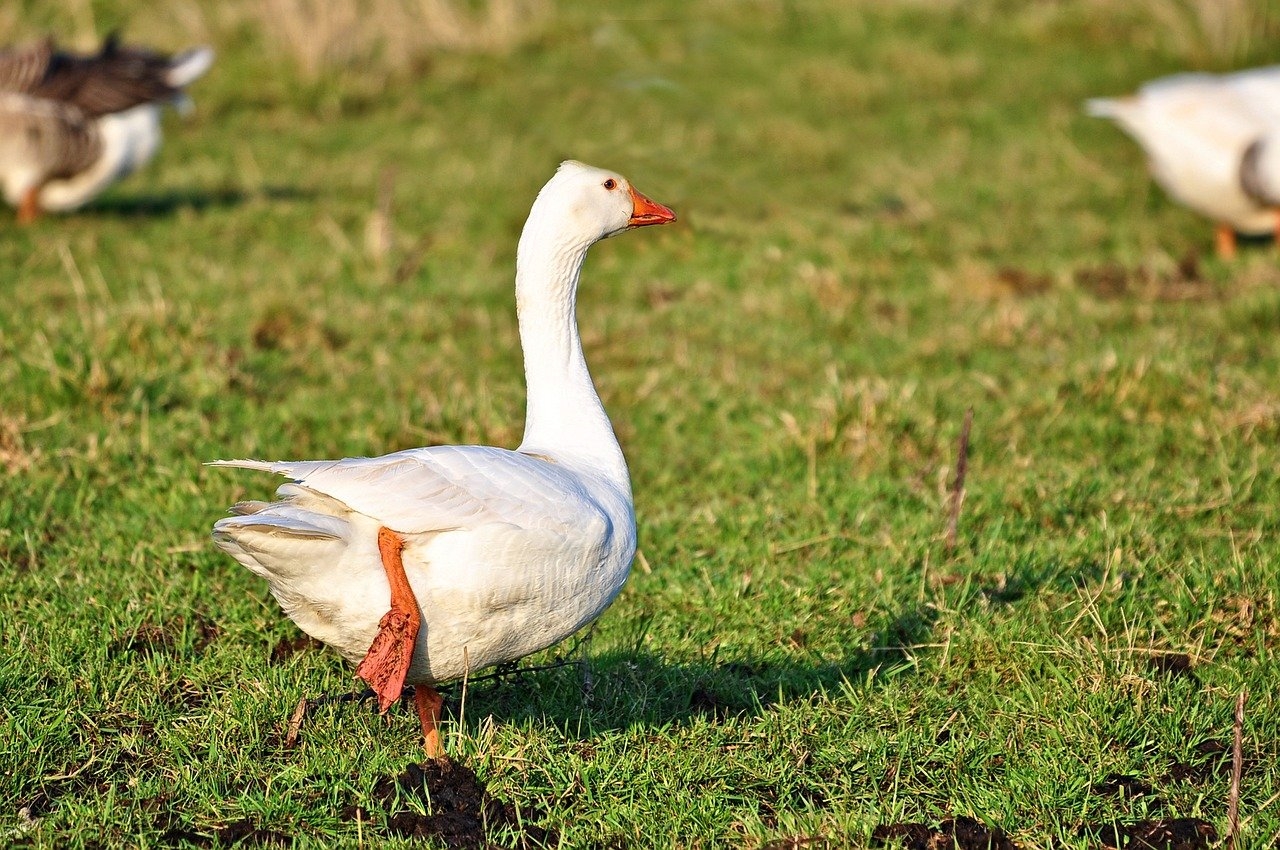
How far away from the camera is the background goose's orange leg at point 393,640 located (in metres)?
3.42

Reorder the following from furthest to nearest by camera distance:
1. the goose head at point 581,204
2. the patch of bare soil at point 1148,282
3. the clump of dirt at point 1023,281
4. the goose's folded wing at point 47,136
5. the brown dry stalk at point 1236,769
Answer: the goose's folded wing at point 47,136 → the clump of dirt at point 1023,281 → the patch of bare soil at point 1148,282 → the goose head at point 581,204 → the brown dry stalk at point 1236,769

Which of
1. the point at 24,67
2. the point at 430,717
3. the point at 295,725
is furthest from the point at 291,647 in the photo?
the point at 24,67

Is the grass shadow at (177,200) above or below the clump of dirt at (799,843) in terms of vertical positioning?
above

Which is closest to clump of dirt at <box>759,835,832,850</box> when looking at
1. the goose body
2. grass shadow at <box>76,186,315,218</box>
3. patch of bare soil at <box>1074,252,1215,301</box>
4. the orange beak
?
the goose body

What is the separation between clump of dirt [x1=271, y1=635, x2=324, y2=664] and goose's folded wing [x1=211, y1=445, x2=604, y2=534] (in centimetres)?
98

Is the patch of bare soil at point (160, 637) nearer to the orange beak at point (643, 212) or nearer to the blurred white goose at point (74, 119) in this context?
the orange beak at point (643, 212)

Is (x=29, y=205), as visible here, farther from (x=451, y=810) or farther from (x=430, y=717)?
(x=451, y=810)

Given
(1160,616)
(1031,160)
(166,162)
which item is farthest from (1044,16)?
(1160,616)

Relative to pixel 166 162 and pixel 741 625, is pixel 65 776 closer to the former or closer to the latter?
pixel 741 625

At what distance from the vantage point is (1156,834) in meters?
3.53

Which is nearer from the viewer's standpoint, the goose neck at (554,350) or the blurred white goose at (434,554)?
the blurred white goose at (434,554)

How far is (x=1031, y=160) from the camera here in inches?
469

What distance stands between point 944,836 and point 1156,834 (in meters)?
0.53

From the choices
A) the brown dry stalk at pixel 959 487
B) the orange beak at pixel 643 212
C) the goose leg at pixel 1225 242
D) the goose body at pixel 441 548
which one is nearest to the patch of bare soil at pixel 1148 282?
the goose leg at pixel 1225 242
